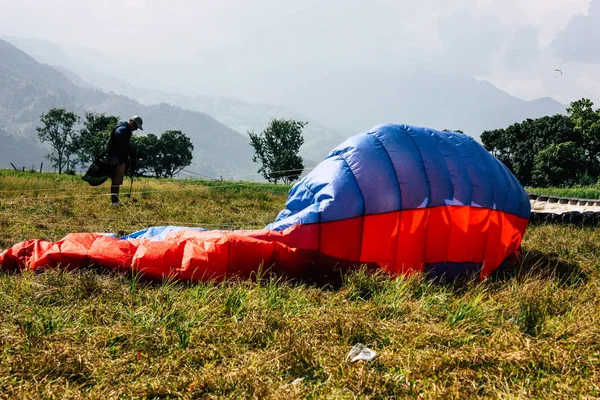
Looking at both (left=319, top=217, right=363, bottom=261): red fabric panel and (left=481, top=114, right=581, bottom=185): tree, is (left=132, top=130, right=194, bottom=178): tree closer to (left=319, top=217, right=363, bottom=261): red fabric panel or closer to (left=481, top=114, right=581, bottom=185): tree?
(left=481, top=114, right=581, bottom=185): tree

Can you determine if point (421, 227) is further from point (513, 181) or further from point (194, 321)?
point (194, 321)

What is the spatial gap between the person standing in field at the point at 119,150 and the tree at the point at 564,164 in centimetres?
4331

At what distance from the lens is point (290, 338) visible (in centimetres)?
301

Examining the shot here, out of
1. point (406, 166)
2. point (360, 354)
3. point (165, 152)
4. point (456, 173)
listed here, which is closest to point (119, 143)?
point (406, 166)

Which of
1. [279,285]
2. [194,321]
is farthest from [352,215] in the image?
[194,321]

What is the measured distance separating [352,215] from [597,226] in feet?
21.8

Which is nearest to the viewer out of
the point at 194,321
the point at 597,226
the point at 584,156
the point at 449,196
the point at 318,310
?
the point at 194,321

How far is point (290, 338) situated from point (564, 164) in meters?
48.4

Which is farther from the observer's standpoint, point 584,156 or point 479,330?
point 584,156

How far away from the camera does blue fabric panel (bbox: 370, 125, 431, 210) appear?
16.5 feet

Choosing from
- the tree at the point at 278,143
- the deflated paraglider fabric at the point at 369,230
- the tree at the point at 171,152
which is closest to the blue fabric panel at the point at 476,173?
the deflated paraglider fabric at the point at 369,230

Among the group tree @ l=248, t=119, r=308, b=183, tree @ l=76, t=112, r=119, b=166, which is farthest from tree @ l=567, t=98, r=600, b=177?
tree @ l=76, t=112, r=119, b=166

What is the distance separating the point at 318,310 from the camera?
3637 millimetres

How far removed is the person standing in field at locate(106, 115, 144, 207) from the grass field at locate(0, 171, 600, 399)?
22.7 ft
